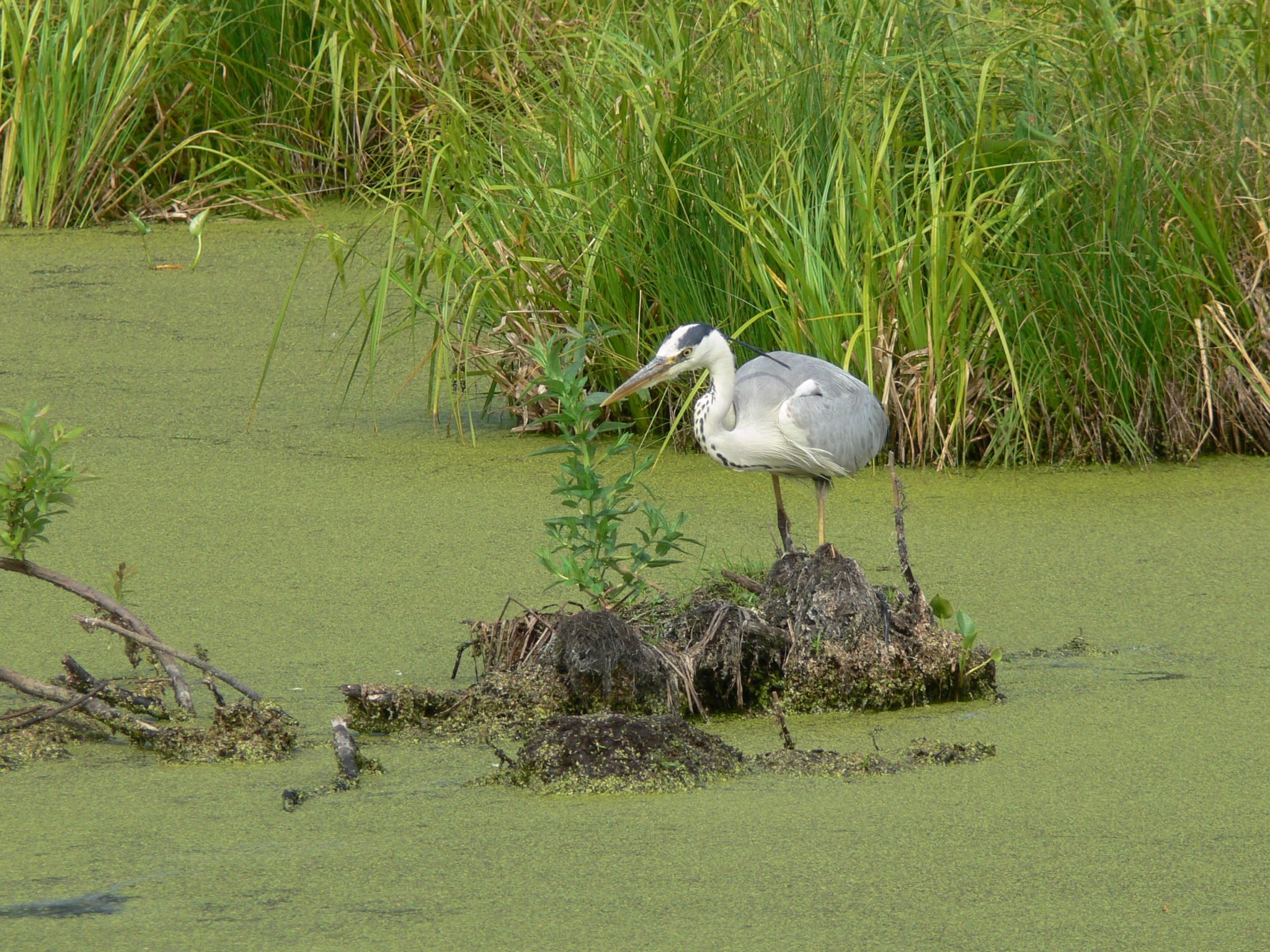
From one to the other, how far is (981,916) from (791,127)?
2468 millimetres

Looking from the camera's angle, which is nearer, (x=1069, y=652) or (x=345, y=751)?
(x=345, y=751)

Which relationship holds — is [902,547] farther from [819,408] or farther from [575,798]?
[575,798]

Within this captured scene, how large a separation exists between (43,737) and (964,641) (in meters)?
1.34

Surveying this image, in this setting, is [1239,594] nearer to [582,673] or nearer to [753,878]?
[582,673]

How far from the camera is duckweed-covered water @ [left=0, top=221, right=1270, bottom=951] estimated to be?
6.79 ft

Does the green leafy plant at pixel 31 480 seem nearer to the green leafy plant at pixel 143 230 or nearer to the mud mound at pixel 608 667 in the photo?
the mud mound at pixel 608 667

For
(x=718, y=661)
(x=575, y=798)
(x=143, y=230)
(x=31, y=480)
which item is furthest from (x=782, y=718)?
(x=143, y=230)

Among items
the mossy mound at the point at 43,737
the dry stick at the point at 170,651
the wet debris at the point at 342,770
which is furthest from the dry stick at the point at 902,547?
the mossy mound at the point at 43,737

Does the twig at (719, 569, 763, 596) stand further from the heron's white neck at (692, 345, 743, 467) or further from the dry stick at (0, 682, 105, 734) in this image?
the dry stick at (0, 682, 105, 734)

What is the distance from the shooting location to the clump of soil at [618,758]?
2424mm

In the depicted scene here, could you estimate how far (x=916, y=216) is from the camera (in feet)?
13.1

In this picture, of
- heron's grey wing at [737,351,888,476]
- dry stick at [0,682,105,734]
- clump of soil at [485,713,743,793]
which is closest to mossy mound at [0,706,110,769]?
dry stick at [0,682,105,734]

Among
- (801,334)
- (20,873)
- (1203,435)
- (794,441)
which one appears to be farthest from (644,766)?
(1203,435)

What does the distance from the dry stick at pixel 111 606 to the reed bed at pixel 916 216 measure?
1.29m
